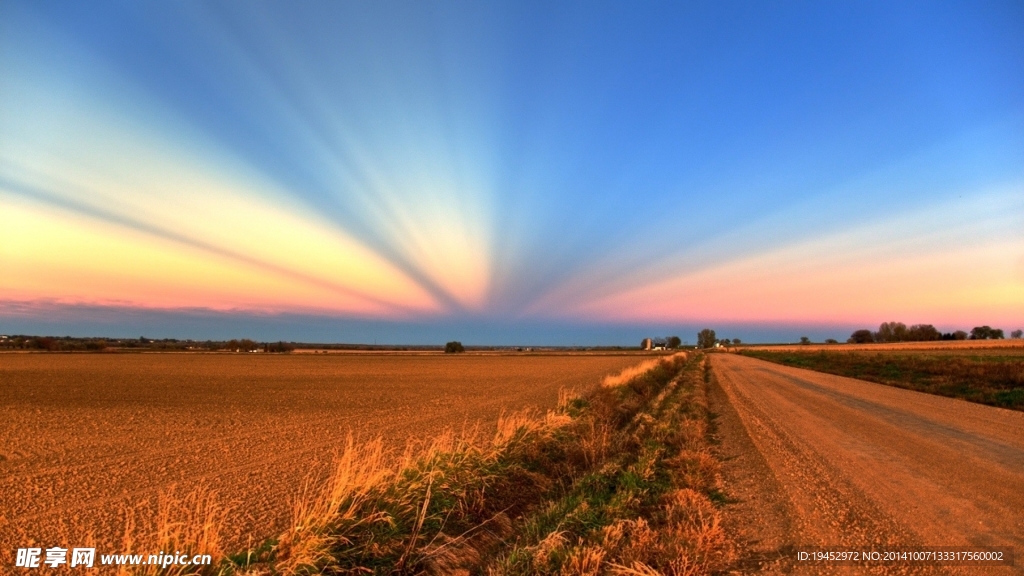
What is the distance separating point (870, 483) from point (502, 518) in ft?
18.9

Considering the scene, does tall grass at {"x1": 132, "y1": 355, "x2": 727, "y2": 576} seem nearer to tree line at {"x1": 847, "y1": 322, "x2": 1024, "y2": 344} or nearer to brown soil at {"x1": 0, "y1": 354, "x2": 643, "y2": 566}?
brown soil at {"x1": 0, "y1": 354, "x2": 643, "y2": 566}

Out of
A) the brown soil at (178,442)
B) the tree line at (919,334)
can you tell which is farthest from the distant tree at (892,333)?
the brown soil at (178,442)

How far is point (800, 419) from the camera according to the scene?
642 inches

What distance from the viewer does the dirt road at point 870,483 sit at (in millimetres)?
5773

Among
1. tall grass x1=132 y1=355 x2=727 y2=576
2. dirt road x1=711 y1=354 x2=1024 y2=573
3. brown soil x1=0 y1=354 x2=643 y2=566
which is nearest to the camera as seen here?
tall grass x1=132 y1=355 x2=727 y2=576

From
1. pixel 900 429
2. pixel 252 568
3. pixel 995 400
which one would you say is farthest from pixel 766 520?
pixel 995 400

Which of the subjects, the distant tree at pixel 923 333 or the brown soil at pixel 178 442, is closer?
the brown soil at pixel 178 442

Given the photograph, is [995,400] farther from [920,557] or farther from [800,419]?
[920,557]

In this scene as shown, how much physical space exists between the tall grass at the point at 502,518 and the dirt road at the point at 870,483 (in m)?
0.67

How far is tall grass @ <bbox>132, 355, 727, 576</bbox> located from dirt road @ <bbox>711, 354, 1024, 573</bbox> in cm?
67

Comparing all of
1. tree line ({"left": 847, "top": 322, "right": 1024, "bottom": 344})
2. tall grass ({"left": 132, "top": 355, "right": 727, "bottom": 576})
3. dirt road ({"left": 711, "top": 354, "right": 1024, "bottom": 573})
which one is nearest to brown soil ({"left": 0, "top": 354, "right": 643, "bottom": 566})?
tall grass ({"left": 132, "top": 355, "right": 727, "bottom": 576})

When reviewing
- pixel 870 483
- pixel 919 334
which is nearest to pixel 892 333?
pixel 919 334

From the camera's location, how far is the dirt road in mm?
5773

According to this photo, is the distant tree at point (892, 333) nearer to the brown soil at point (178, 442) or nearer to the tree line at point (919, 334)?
the tree line at point (919, 334)
